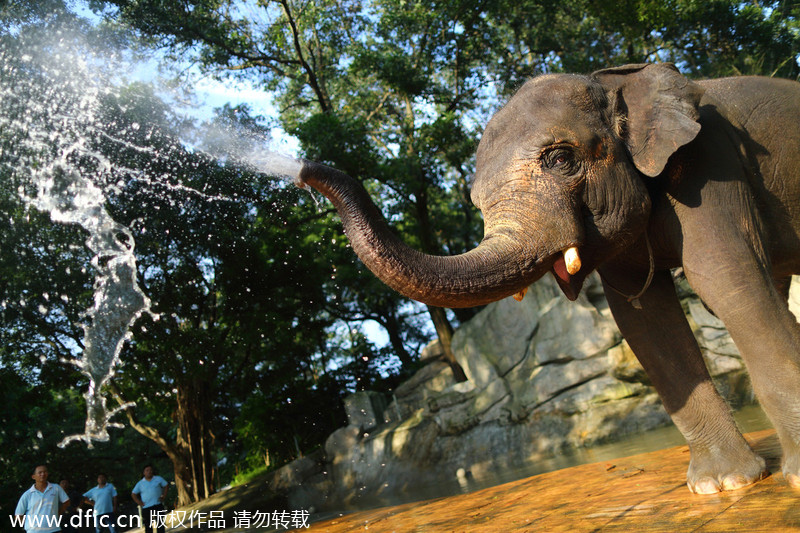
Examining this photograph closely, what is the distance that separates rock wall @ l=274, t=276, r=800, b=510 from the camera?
11.2 metres

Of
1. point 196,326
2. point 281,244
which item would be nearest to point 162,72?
point 281,244

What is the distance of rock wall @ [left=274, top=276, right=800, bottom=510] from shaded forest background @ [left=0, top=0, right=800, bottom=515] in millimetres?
2349

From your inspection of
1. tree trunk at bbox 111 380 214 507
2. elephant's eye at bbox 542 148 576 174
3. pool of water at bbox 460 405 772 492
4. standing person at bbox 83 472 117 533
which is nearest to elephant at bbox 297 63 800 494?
elephant's eye at bbox 542 148 576 174

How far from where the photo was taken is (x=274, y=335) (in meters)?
17.5

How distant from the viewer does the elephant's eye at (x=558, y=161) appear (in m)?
3.29

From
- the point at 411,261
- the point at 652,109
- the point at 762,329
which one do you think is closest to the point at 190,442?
the point at 411,261

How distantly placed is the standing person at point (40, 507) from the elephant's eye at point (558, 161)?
6194 mm

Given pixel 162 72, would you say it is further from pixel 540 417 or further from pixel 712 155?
pixel 712 155

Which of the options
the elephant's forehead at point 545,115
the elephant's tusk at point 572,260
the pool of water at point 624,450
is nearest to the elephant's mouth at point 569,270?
the elephant's tusk at point 572,260

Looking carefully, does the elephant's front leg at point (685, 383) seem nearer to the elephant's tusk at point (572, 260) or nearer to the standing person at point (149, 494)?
the elephant's tusk at point (572, 260)

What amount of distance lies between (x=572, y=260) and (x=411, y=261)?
0.82 meters

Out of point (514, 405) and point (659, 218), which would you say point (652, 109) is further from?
point (514, 405)

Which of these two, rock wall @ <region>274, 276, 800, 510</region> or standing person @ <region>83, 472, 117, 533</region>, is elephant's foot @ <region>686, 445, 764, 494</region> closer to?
rock wall @ <region>274, 276, 800, 510</region>

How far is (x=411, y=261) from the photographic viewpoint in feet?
9.48
